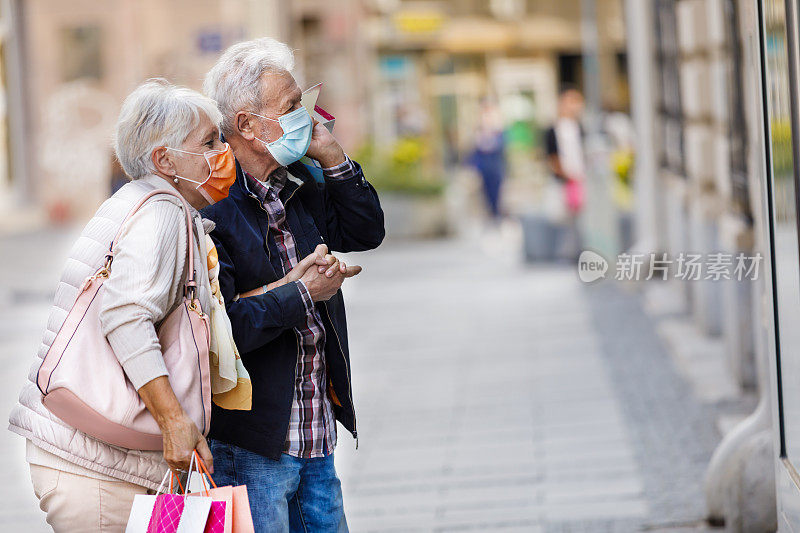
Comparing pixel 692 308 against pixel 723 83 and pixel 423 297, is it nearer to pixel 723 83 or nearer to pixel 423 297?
pixel 723 83

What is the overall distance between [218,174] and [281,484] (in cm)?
82

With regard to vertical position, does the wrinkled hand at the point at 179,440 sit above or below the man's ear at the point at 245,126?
below

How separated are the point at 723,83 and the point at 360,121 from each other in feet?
72.3

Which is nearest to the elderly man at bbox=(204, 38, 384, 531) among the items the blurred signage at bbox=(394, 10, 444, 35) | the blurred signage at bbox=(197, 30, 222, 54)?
the blurred signage at bbox=(197, 30, 222, 54)

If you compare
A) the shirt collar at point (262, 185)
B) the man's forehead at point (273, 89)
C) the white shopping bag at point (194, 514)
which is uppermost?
the man's forehead at point (273, 89)

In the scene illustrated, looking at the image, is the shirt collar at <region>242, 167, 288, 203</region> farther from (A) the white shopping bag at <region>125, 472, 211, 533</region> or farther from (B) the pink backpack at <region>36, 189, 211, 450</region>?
(A) the white shopping bag at <region>125, 472, 211, 533</region>

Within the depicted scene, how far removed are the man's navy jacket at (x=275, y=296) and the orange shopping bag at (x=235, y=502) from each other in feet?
1.04

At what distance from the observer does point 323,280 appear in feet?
10.6

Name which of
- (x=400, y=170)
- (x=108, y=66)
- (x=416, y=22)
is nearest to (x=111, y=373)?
(x=400, y=170)

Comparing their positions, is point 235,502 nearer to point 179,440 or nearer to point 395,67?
point 179,440

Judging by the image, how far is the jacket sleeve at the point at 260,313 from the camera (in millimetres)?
3172

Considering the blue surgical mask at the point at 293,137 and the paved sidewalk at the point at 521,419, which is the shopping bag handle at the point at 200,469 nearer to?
the blue surgical mask at the point at 293,137

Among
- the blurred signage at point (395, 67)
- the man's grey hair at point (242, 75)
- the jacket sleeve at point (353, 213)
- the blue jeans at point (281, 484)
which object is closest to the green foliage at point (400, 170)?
the jacket sleeve at point (353, 213)

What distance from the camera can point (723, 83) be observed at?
883cm
